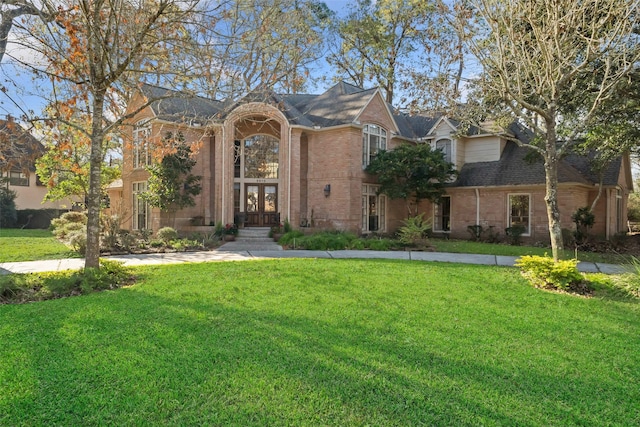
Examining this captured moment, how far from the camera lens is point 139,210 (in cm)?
1923

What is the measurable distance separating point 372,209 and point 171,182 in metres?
9.74

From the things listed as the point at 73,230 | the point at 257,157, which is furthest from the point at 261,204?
the point at 73,230

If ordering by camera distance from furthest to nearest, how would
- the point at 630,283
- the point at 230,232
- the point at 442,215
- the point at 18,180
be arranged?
the point at 18,180, the point at 442,215, the point at 230,232, the point at 630,283

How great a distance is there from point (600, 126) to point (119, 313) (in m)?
14.3

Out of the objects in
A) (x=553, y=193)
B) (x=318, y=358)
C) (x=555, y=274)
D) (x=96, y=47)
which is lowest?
(x=318, y=358)

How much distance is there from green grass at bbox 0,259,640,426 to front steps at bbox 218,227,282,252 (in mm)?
7373

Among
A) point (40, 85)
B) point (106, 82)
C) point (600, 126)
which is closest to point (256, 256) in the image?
point (106, 82)

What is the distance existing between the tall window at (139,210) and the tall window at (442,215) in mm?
15018

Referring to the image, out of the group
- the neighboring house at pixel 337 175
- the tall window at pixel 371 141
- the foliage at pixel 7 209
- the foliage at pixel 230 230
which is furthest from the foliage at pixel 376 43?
the foliage at pixel 7 209

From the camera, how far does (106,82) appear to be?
7.86 meters

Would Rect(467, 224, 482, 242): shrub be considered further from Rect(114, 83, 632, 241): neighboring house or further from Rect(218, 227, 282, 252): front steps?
Rect(218, 227, 282, 252): front steps

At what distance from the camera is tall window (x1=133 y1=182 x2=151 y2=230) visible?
61.9 feet

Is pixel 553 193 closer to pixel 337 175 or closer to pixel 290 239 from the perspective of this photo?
pixel 290 239

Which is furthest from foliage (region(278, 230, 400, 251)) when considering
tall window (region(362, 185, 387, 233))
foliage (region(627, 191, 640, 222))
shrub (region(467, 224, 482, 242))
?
foliage (region(627, 191, 640, 222))
